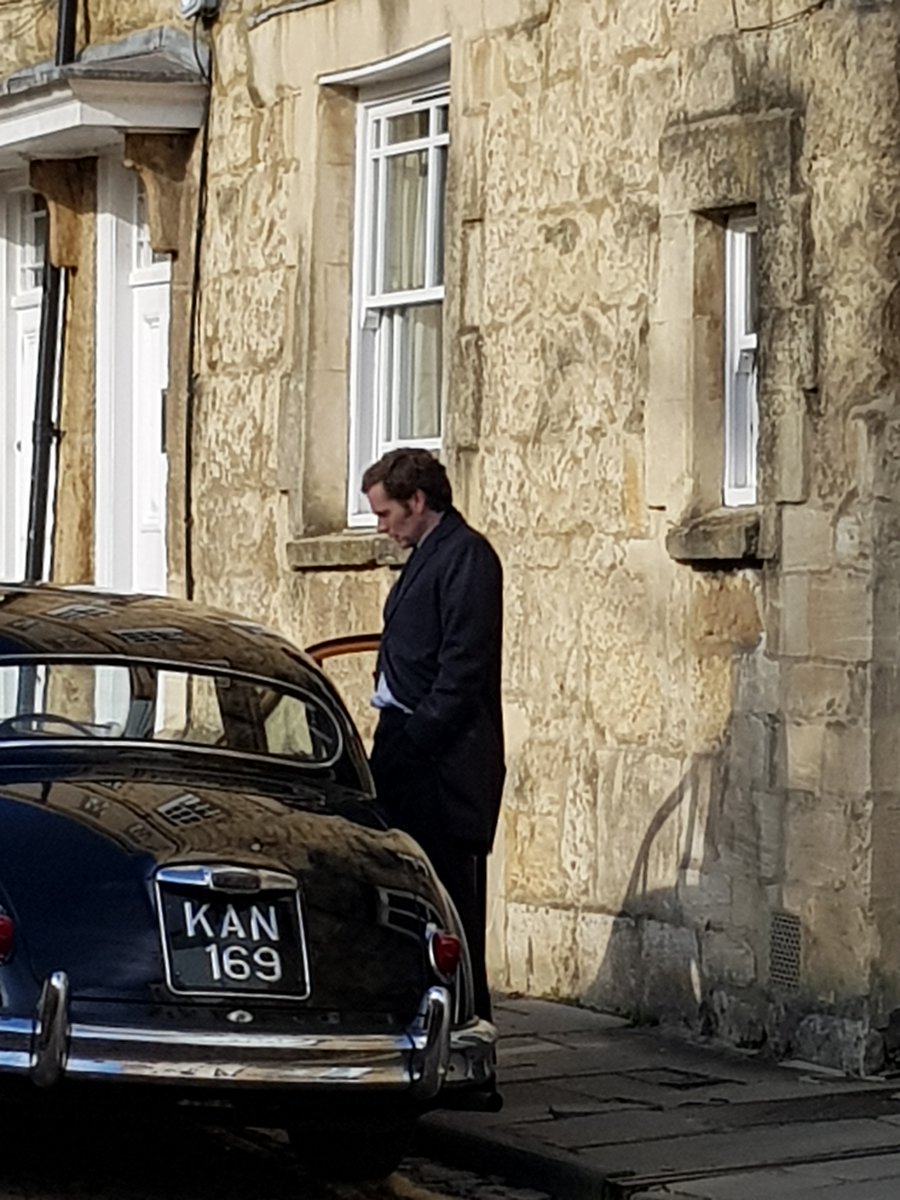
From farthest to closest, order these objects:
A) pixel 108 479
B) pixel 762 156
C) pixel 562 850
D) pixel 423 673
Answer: pixel 108 479 → pixel 562 850 → pixel 762 156 → pixel 423 673

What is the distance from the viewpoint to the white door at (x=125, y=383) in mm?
15938

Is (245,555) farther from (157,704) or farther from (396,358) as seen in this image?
(157,704)

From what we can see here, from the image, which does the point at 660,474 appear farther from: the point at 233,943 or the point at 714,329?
the point at 233,943

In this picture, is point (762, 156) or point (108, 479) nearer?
point (762, 156)

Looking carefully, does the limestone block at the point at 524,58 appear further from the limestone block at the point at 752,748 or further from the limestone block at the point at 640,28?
the limestone block at the point at 752,748

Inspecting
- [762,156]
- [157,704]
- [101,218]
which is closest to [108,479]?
[101,218]

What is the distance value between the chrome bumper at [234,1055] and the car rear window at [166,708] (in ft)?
4.02

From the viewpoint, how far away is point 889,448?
1010 cm

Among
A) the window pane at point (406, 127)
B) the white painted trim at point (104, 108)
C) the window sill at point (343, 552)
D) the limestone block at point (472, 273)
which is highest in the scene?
the white painted trim at point (104, 108)

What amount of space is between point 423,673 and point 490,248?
336cm

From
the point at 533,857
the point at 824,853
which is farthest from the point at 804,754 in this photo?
the point at 533,857

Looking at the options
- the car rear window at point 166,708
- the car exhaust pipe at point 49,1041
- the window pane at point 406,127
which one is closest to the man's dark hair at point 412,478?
the car rear window at point 166,708

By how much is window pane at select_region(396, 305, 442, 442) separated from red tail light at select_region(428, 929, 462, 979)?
5339 millimetres

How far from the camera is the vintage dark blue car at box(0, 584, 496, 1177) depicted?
7.71 m
